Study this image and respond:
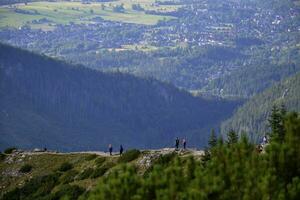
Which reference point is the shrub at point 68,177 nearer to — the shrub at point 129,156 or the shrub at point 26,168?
the shrub at point 129,156

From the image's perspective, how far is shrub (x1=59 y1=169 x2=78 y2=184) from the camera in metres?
116

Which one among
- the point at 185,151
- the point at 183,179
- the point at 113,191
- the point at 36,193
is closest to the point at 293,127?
the point at 183,179

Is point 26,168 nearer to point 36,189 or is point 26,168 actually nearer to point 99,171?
point 36,189

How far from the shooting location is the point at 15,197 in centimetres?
11938

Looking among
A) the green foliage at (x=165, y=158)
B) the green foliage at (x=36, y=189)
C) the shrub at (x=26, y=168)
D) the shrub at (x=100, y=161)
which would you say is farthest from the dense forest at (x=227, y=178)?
the shrub at (x=26, y=168)

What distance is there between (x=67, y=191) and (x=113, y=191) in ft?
129

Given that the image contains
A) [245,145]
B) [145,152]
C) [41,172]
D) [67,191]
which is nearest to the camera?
[245,145]

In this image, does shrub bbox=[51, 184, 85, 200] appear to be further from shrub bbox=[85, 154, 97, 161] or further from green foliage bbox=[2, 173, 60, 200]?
shrub bbox=[85, 154, 97, 161]

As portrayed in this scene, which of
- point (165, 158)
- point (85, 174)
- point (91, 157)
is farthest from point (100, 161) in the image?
point (165, 158)

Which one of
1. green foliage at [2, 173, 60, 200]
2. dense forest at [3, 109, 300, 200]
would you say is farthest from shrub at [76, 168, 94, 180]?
dense forest at [3, 109, 300, 200]

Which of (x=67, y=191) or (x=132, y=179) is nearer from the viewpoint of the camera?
(x=132, y=179)

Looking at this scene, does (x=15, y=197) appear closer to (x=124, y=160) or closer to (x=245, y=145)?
(x=124, y=160)

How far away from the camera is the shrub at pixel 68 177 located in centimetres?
11601

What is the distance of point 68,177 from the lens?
117 meters
